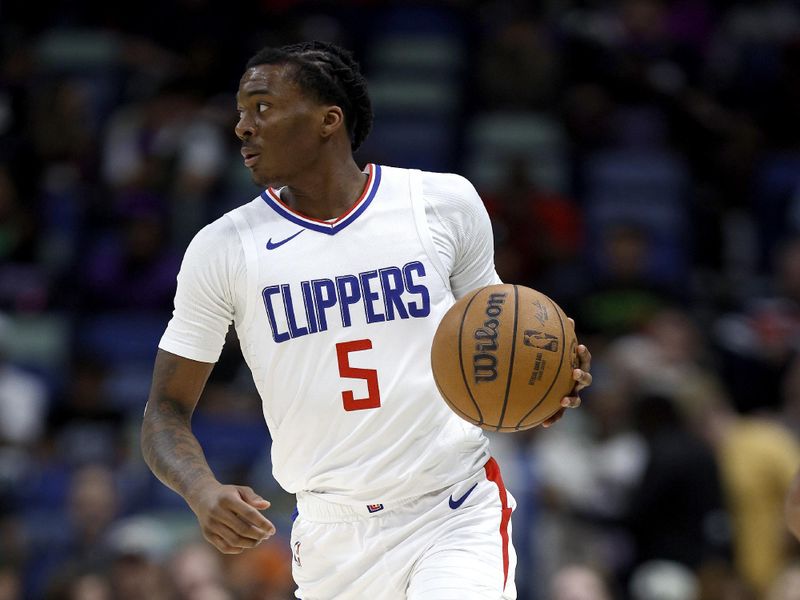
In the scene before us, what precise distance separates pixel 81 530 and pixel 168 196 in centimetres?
367

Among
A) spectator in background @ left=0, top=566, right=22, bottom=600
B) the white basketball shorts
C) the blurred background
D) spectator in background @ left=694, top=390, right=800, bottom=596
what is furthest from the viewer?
spectator in background @ left=0, top=566, right=22, bottom=600

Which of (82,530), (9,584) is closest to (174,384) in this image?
(9,584)

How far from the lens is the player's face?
17.1 ft

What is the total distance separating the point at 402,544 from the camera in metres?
5.08

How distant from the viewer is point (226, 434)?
10633 millimetres

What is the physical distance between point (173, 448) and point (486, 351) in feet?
3.79

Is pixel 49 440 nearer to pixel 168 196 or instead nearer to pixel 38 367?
pixel 38 367

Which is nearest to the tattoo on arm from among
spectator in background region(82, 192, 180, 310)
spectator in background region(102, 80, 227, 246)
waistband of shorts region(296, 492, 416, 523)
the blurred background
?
waistband of shorts region(296, 492, 416, 523)

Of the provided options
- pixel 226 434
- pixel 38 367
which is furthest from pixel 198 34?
pixel 226 434

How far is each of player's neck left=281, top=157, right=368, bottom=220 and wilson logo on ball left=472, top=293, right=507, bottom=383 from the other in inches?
30.3

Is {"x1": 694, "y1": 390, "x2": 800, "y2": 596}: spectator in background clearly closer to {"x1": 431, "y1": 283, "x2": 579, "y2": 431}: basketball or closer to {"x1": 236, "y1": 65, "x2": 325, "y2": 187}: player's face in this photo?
{"x1": 431, "y1": 283, "x2": 579, "y2": 431}: basketball

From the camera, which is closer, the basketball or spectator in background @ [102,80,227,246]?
the basketball

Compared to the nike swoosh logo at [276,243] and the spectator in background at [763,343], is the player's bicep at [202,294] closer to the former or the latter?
the nike swoosh logo at [276,243]

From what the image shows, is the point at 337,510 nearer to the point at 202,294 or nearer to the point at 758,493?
the point at 202,294
